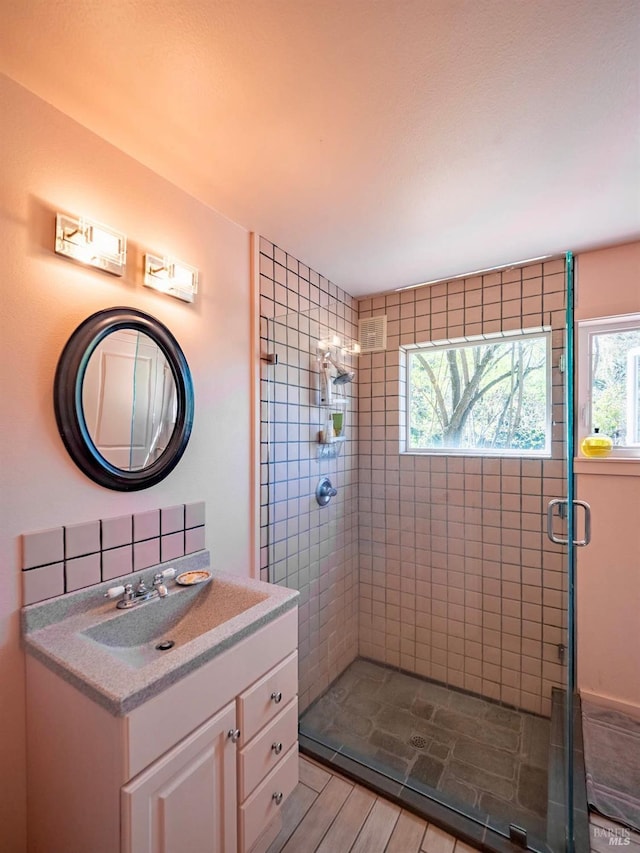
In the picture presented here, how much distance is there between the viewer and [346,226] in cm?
175

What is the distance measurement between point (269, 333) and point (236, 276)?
0.31 meters

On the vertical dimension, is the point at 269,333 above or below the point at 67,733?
above

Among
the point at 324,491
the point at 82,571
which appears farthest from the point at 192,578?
the point at 324,491

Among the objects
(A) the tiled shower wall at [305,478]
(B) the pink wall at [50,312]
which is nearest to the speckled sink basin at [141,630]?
(B) the pink wall at [50,312]

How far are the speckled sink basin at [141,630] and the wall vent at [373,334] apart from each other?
162 cm

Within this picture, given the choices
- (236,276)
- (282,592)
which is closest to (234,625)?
(282,592)

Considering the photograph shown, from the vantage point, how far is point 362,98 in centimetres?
107

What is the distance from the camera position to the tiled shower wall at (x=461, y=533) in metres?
1.98

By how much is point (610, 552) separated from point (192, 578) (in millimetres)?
2073

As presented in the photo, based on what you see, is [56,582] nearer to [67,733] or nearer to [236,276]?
[67,733]

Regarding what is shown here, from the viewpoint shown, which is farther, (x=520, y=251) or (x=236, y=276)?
(x=520, y=251)

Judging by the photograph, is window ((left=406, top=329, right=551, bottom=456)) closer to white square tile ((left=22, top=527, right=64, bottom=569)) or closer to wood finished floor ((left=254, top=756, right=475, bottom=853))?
wood finished floor ((left=254, top=756, right=475, bottom=853))

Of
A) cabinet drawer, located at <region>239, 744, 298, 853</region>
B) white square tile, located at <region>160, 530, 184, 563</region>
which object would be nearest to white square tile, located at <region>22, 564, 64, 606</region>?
white square tile, located at <region>160, 530, 184, 563</region>

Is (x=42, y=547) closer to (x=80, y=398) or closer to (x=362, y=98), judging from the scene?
(x=80, y=398)
